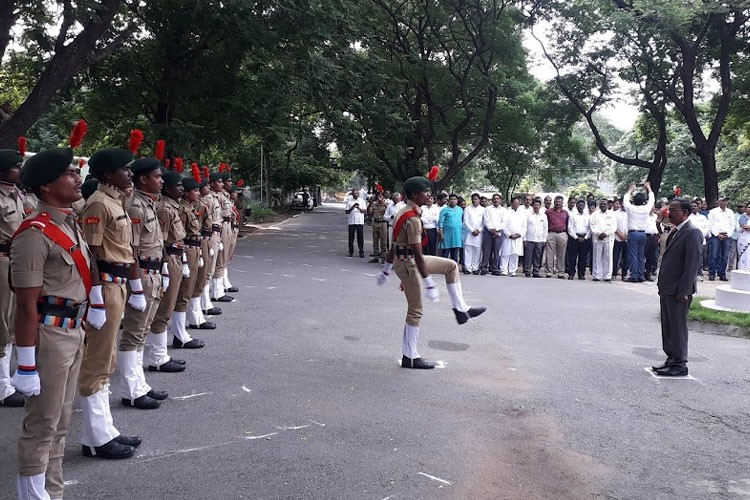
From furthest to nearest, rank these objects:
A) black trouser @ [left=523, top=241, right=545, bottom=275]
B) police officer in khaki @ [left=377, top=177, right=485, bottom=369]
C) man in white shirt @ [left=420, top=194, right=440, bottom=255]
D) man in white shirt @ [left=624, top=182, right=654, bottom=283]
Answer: man in white shirt @ [left=420, top=194, right=440, bottom=255] → black trouser @ [left=523, top=241, right=545, bottom=275] → man in white shirt @ [left=624, top=182, right=654, bottom=283] → police officer in khaki @ [left=377, top=177, right=485, bottom=369]

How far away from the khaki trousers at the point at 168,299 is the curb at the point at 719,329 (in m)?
7.26

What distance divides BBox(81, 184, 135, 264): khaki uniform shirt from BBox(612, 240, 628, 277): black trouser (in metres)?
12.5

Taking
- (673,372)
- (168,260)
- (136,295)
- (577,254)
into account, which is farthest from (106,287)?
(577,254)

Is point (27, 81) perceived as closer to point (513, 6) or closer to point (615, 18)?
point (513, 6)

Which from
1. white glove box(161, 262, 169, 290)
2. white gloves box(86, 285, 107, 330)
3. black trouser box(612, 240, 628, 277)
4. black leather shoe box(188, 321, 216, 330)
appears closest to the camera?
white gloves box(86, 285, 107, 330)

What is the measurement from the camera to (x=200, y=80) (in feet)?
57.0

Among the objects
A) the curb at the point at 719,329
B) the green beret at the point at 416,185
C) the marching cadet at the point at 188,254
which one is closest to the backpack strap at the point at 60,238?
the marching cadet at the point at 188,254

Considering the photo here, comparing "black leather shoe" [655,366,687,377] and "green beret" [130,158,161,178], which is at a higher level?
"green beret" [130,158,161,178]

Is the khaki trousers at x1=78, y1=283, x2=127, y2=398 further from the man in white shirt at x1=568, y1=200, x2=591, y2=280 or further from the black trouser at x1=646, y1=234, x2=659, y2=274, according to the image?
the black trouser at x1=646, y1=234, x2=659, y2=274

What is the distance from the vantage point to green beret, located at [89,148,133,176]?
444cm

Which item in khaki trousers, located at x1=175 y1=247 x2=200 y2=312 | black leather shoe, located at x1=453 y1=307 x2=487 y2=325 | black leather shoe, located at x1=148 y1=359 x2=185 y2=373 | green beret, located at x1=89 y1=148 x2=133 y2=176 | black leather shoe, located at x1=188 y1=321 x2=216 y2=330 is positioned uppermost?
green beret, located at x1=89 y1=148 x2=133 y2=176

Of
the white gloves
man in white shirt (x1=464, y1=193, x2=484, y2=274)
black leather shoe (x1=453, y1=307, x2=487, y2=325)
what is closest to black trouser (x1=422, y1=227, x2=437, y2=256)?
man in white shirt (x1=464, y1=193, x2=484, y2=274)

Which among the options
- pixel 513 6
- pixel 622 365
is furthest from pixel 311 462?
pixel 513 6

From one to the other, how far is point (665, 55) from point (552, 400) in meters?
17.9
